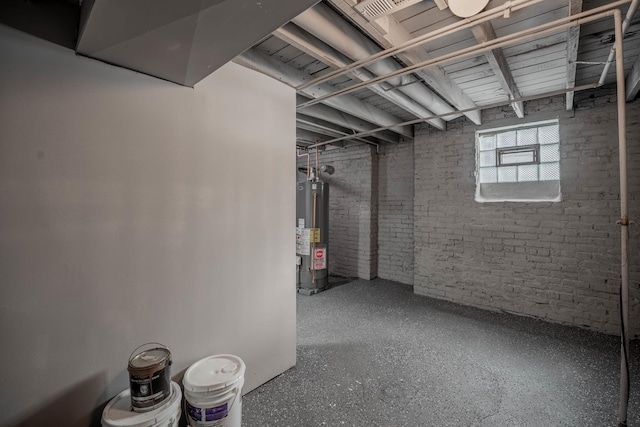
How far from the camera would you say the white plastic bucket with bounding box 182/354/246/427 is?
135 cm

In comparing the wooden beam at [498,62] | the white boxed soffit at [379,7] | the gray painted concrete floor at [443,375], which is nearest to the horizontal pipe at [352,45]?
the white boxed soffit at [379,7]

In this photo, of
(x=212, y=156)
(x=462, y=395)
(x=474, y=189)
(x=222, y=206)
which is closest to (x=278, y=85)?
(x=212, y=156)

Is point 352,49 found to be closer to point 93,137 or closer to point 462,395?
point 93,137

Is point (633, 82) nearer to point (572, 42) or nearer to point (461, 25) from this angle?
point (572, 42)

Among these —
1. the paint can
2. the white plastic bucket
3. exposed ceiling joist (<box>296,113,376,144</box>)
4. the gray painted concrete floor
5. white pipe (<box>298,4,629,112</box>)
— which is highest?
exposed ceiling joist (<box>296,113,376,144</box>)

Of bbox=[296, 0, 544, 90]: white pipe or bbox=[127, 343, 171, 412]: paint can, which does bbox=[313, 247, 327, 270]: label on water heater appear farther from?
bbox=[127, 343, 171, 412]: paint can

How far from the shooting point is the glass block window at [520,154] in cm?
310

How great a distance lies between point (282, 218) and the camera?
6.96ft

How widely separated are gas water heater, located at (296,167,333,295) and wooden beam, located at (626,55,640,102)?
339 centimetres

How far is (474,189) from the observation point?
3549 millimetres

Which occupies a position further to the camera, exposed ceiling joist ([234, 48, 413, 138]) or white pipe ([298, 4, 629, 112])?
exposed ceiling joist ([234, 48, 413, 138])

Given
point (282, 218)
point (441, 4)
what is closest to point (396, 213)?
point (282, 218)

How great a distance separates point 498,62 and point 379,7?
127cm

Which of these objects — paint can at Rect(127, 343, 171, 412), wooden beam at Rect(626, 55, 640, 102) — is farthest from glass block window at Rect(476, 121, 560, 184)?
paint can at Rect(127, 343, 171, 412)
